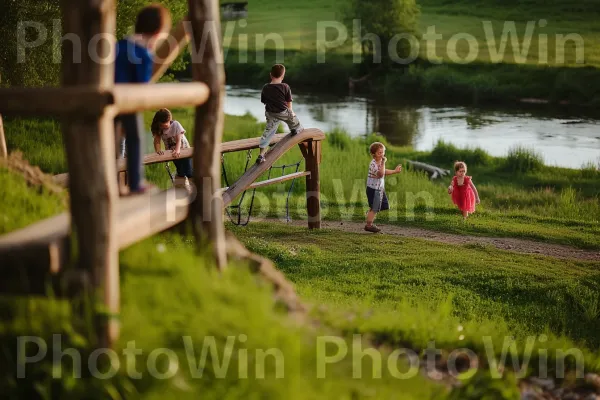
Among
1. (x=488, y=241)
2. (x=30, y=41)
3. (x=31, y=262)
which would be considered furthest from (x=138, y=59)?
(x=30, y=41)

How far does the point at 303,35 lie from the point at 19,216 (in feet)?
174

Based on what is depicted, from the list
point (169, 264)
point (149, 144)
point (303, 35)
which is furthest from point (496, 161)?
point (303, 35)

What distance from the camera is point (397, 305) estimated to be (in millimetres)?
8438

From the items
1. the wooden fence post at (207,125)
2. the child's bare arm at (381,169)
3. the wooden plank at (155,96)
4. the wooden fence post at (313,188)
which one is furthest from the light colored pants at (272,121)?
the wooden plank at (155,96)

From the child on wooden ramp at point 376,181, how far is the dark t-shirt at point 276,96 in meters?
1.60

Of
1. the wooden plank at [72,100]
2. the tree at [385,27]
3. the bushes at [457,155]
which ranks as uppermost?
the tree at [385,27]

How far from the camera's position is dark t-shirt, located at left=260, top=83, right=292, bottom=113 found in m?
11.4

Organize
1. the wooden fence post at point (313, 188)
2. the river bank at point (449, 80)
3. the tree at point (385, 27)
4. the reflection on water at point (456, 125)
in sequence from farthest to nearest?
the tree at point (385, 27) < the river bank at point (449, 80) < the reflection on water at point (456, 125) < the wooden fence post at point (313, 188)

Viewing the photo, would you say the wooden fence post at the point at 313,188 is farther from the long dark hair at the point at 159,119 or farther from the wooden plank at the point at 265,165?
the long dark hair at the point at 159,119

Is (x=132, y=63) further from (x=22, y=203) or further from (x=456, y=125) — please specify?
(x=456, y=125)

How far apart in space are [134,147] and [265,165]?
6411 mm

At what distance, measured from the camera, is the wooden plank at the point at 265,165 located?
11078 millimetres

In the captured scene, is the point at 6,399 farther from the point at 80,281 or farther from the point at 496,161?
the point at 496,161

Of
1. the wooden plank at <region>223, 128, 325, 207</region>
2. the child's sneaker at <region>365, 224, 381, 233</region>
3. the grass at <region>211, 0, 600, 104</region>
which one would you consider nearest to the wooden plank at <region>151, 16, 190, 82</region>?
the wooden plank at <region>223, 128, 325, 207</region>
